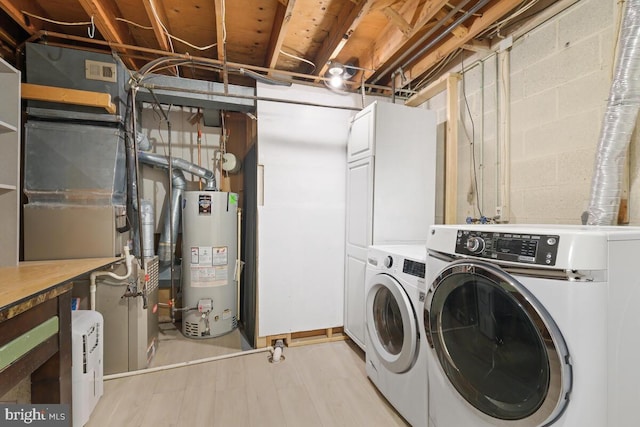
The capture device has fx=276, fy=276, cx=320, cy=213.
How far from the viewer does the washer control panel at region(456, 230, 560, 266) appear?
2.69ft

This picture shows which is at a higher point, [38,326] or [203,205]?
[203,205]

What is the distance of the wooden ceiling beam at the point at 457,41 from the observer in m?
1.62

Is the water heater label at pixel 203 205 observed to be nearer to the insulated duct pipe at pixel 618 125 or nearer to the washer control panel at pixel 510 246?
the washer control panel at pixel 510 246

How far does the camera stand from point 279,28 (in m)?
1.92

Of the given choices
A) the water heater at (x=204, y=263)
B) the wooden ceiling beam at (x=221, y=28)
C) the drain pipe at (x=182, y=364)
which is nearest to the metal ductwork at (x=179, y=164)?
the water heater at (x=204, y=263)

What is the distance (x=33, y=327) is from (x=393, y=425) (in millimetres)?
1765

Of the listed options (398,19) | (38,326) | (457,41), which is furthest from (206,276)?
(457,41)

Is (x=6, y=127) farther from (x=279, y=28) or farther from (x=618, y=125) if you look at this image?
(x=618, y=125)

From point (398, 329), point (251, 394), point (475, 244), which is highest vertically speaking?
point (475, 244)

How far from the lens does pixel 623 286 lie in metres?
0.80

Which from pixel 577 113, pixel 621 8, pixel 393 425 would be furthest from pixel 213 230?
pixel 621 8

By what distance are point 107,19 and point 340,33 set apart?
1.49m

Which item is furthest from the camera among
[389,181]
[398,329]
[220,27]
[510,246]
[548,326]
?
[389,181]

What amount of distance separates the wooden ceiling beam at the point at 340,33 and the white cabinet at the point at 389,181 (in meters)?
0.49
